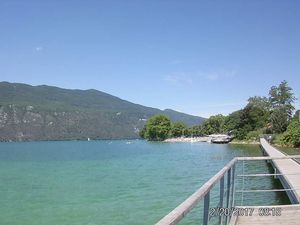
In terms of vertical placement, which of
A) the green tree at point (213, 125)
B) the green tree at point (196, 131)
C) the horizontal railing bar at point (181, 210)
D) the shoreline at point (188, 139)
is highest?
the green tree at point (213, 125)

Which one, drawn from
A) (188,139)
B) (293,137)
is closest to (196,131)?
(188,139)

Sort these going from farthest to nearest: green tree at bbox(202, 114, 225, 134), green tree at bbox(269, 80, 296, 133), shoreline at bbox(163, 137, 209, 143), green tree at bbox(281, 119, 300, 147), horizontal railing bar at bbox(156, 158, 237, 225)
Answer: green tree at bbox(202, 114, 225, 134)
shoreline at bbox(163, 137, 209, 143)
green tree at bbox(269, 80, 296, 133)
green tree at bbox(281, 119, 300, 147)
horizontal railing bar at bbox(156, 158, 237, 225)

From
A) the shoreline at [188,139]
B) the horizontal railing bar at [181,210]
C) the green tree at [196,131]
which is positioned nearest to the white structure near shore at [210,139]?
the shoreline at [188,139]

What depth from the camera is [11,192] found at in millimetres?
23656

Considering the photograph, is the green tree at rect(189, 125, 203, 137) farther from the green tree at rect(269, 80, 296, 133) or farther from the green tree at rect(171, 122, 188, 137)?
the green tree at rect(269, 80, 296, 133)

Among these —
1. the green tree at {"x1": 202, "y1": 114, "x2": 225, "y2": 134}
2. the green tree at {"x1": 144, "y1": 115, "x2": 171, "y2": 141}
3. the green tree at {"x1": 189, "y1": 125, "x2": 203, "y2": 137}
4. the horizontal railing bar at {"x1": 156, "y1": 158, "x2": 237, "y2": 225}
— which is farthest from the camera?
the green tree at {"x1": 189, "y1": 125, "x2": 203, "y2": 137}

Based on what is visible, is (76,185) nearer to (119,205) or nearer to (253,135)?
(119,205)

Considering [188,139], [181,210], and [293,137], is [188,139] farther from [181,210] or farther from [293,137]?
[181,210]

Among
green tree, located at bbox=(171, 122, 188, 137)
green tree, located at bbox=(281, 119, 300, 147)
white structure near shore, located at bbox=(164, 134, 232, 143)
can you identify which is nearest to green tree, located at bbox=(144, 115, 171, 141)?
green tree, located at bbox=(171, 122, 188, 137)

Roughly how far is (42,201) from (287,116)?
86639 millimetres

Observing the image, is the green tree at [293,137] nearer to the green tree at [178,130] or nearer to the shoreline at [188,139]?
the shoreline at [188,139]

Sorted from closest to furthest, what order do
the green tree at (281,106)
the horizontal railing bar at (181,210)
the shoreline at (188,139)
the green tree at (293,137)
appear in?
1. the horizontal railing bar at (181,210)
2. the green tree at (293,137)
3. the green tree at (281,106)
4. the shoreline at (188,139)

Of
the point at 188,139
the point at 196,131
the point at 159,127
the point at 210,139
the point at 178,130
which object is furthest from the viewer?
the point at 196,131

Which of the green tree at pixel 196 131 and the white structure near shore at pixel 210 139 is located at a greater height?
the green tree at pixel 196 131
